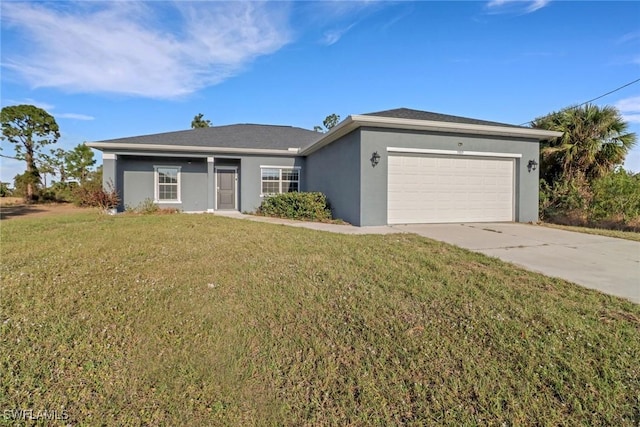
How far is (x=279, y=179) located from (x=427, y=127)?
7.54 metres

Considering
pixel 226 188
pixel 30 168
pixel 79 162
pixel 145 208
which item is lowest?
pixel 145 208

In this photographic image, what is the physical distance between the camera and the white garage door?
9.52 meters

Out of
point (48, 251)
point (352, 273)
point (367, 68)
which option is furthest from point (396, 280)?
point (367, 68)

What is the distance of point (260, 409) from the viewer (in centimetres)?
196

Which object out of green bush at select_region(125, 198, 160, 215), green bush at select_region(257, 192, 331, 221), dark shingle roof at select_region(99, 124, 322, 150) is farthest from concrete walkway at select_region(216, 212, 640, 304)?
green bush at select_region(125, 198, 160, 215)

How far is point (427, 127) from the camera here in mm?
9281

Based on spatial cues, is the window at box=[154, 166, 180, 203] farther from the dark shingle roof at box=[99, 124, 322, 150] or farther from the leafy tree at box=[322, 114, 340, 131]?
the leafy tree at box=[322, 114, 340, 131]

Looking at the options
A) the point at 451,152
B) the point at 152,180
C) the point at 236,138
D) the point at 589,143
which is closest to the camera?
the point at 451,152

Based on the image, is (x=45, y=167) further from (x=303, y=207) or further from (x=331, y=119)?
(x=331, y=119)

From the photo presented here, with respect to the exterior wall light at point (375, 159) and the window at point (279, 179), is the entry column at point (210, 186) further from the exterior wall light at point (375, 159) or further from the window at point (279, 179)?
the exterior wall light at point (375, 159)

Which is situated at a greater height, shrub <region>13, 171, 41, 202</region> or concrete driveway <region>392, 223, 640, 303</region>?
shrub <region>13, 171, 41, 202</region>

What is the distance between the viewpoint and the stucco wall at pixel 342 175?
30.6ft

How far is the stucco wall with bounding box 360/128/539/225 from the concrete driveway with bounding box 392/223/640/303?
983mm

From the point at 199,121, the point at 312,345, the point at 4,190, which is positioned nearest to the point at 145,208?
the point at 312,345
